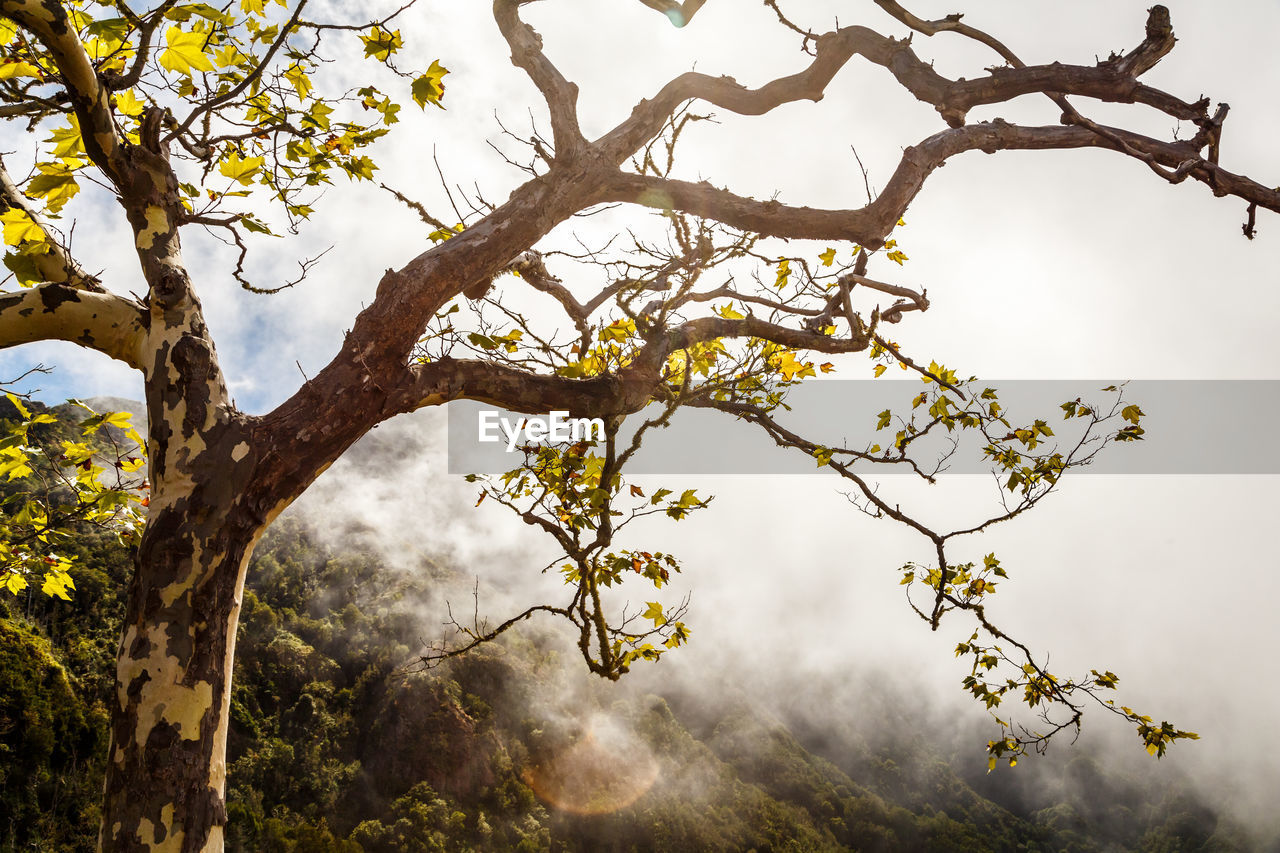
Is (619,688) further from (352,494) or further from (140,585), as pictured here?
(140,585)

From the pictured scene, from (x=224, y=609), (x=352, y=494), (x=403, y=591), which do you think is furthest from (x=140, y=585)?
(x=352, y=494)

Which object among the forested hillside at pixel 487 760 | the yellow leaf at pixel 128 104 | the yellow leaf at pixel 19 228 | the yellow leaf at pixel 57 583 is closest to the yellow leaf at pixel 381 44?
the yellow leaf at pixel 128 104

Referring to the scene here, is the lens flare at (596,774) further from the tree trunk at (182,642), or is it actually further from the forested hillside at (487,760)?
the tree trunk at (182,642)

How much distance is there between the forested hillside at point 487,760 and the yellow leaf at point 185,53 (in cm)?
5006

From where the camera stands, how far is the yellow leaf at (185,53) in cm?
242

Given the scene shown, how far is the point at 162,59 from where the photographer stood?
2.46m

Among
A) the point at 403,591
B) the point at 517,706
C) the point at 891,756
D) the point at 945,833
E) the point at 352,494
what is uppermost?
the point at 352,494

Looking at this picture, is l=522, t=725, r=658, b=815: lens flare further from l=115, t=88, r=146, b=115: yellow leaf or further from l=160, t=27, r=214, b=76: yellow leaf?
l=160, t=27, r=214, b=76: yellow leaf

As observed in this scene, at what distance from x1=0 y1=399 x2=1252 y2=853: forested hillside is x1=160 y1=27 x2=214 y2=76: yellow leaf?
50.1 meters

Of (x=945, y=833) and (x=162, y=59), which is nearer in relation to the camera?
(x=162, y=59)

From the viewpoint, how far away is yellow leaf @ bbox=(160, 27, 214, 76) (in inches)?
95.1

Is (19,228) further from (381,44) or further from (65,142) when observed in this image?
(381,44)

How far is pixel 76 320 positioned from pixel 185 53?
1.09 m

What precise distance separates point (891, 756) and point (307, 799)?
6676 centimetres
